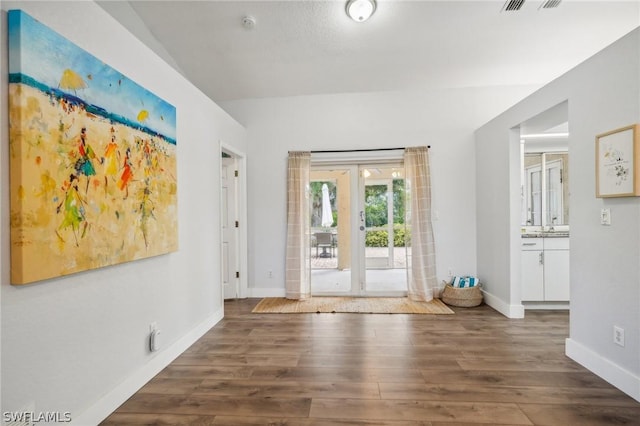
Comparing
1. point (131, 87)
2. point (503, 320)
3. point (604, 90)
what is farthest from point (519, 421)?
point (131, 87)

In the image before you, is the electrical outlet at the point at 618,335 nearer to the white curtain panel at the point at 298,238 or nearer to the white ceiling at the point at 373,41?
the white ceiling at the point at 373,41

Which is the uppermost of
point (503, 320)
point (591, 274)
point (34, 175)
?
point (34, 175)

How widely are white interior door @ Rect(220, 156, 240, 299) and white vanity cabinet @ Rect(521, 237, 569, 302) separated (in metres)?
3.80

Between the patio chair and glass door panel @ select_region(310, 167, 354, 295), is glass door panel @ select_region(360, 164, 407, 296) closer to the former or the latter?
glass door panel @ select_region(310, 167, 354, 295)

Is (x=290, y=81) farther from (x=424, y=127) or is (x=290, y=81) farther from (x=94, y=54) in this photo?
(x=94, y=54)

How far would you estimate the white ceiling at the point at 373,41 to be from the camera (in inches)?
110

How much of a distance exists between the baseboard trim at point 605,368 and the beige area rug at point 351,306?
1281mm

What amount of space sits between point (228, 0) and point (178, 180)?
1.75 metres

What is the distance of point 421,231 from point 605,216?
6.81 feet

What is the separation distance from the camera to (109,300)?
71.3 inches

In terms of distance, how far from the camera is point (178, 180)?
8.56 ft

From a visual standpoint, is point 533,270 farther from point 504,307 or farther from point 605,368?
point 605,368

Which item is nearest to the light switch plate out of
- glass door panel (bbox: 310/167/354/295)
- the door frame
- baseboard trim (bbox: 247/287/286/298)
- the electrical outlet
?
the electrical outlet

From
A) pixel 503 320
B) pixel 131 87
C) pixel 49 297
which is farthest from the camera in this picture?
pixel 503 320
